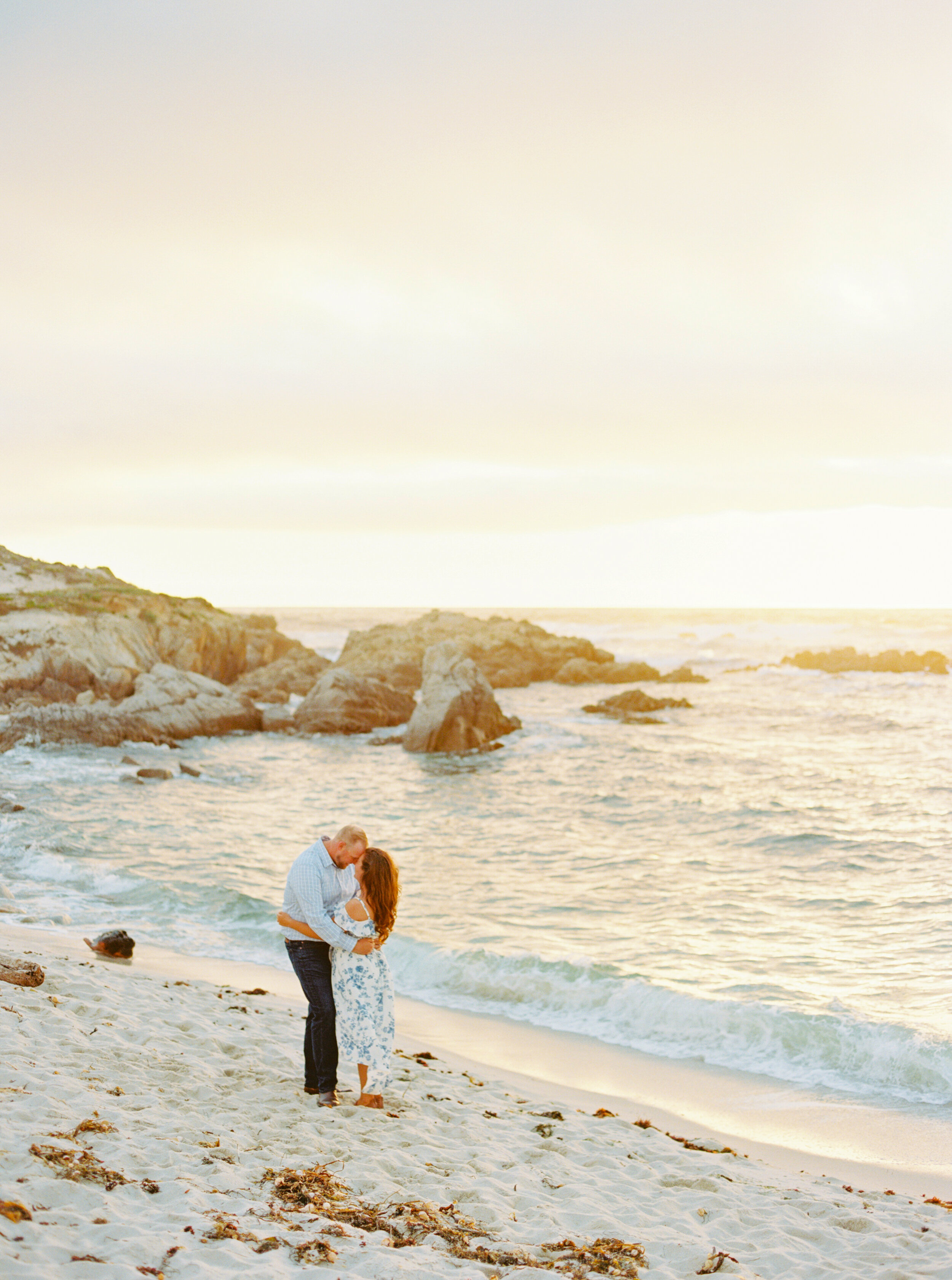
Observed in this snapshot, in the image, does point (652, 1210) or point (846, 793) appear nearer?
point (652, 1210)

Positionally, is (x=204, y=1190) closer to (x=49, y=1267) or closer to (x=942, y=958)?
(x=49, y=1267)

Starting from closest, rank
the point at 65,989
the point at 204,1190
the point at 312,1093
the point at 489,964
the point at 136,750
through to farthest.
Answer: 1. the point at 204,1190
2. the point at 312,1093
3. the point at 65,989
4. the point at 489,964
5. the point at 136,750

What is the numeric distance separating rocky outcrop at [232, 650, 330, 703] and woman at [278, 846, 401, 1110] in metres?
36.9

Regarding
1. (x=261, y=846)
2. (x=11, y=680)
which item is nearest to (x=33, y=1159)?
(x=261, y=846)

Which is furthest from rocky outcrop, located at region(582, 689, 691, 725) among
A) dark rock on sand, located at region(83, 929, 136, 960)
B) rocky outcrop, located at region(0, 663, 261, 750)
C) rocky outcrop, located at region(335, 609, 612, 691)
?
dark rock on sand, located at region(83, 929, 136, 960)

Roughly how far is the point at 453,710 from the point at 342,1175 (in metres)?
26.5

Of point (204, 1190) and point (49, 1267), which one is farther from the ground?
point (49, 1267)

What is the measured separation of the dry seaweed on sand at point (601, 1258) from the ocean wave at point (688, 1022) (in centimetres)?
449

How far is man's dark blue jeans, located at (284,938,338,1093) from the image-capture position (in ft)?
21.8

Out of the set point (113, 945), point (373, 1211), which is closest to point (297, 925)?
point (373, 1211)

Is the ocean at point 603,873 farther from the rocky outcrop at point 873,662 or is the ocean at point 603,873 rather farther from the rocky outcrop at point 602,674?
the rocky outcrop at point 873,662

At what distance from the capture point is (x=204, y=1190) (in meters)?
4.86

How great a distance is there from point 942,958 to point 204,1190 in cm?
989

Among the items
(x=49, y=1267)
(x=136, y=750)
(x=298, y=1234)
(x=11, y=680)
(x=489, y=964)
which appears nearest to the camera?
(x=49, y=1267)
